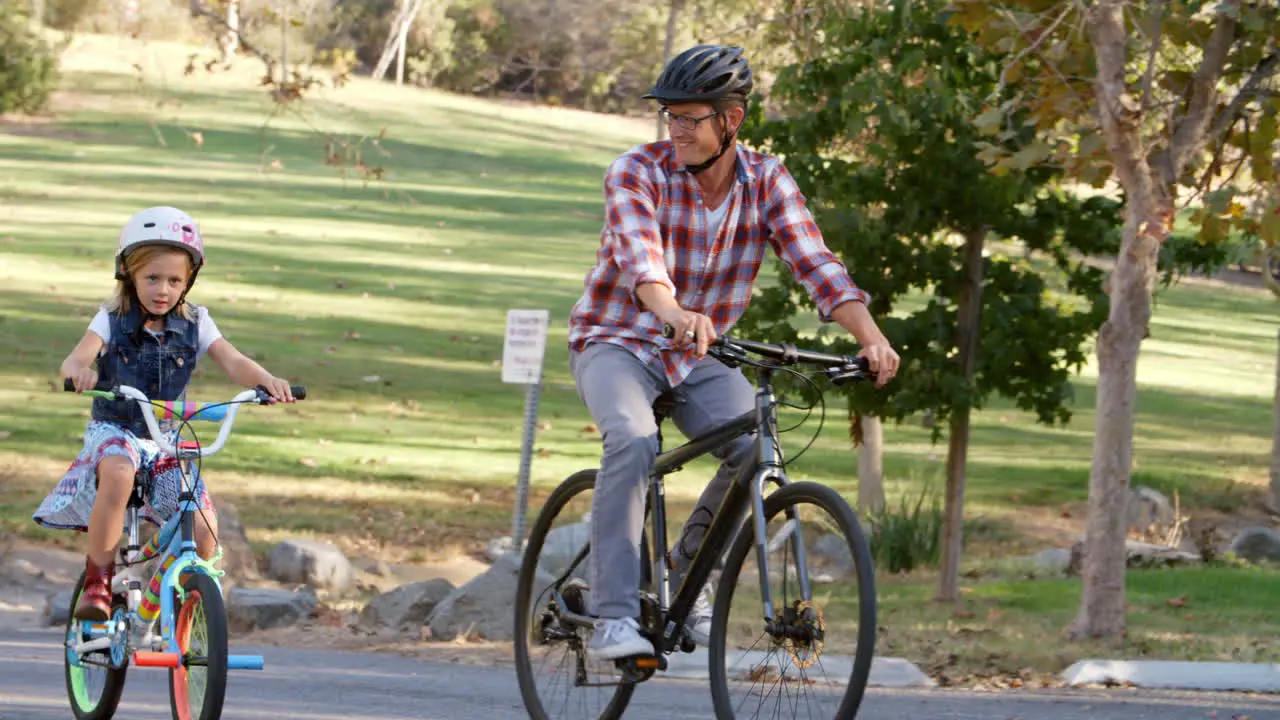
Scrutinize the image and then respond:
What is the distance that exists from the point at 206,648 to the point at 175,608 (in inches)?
8.5

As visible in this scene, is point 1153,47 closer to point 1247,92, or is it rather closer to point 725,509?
point 1247,92

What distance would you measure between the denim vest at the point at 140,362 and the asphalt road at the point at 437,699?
1.38m

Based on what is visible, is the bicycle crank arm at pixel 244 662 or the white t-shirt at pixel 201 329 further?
the white t-shirt at pixel 201 329

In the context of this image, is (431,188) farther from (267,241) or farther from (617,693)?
(617,693)

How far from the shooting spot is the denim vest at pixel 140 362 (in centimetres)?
582

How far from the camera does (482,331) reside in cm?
2588

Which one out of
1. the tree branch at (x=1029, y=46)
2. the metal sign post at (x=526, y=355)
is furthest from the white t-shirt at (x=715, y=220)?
the metal sign post at (x=526, y=355)

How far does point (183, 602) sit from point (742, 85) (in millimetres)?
2174

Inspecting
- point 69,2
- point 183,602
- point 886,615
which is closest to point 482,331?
point 886,615

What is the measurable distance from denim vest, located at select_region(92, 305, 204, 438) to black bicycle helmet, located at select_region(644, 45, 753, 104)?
1621 millimetres

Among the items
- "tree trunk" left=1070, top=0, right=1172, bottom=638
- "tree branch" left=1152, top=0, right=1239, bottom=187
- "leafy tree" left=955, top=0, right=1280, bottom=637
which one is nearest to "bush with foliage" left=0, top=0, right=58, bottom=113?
"leafy tree" left=955, top=0, right=1280, bottom=637

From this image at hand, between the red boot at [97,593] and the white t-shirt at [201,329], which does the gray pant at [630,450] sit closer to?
the white t-shirt at [201,329]

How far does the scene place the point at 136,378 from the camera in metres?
5.86

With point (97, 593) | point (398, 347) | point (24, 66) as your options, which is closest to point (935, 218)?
point (97, 593)
